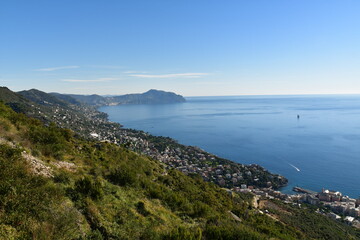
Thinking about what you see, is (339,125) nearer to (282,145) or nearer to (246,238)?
(282,145)

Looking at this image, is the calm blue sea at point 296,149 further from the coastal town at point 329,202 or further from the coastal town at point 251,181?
the coastal town at point 329,202

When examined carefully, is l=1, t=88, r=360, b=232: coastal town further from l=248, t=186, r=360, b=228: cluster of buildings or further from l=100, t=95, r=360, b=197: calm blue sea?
l=100, t=95, r=360, b=197: calm blue sea

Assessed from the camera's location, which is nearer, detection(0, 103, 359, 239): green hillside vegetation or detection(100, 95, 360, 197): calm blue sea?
→ detection(0, 103, 359, 239): green hillside vegetation

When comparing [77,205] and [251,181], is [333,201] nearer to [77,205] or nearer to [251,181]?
[251,181]

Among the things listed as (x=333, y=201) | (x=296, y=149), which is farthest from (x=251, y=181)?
(x=296, y=149)

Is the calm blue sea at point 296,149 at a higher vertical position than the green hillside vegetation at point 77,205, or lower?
lower

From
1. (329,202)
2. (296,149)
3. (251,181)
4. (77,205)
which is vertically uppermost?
(77,205)

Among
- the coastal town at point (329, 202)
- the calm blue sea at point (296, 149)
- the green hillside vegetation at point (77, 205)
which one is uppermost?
the green hillside vegetation at point (77, 205)

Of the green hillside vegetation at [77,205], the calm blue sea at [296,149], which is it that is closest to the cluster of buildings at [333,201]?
the calm blue sea at [296,149]

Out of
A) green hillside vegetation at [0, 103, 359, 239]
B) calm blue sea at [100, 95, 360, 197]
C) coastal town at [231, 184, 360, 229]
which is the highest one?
green hillside vegetation at [0, 103, 359, 239]

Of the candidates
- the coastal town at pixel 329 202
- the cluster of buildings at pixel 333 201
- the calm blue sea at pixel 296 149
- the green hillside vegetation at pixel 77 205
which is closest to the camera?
the green hillside vegetation at pixel 77 205

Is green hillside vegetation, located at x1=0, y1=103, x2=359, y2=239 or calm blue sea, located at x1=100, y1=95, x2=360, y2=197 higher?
green hillside vegetation, located at x1=0, y1=103, x2=359, y2=239

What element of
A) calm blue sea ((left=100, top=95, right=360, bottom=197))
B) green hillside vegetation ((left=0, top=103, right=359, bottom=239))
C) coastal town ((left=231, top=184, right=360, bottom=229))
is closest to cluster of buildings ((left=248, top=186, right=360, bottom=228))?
coastal town ((left=231, top=184, right=360, bottom=229))
